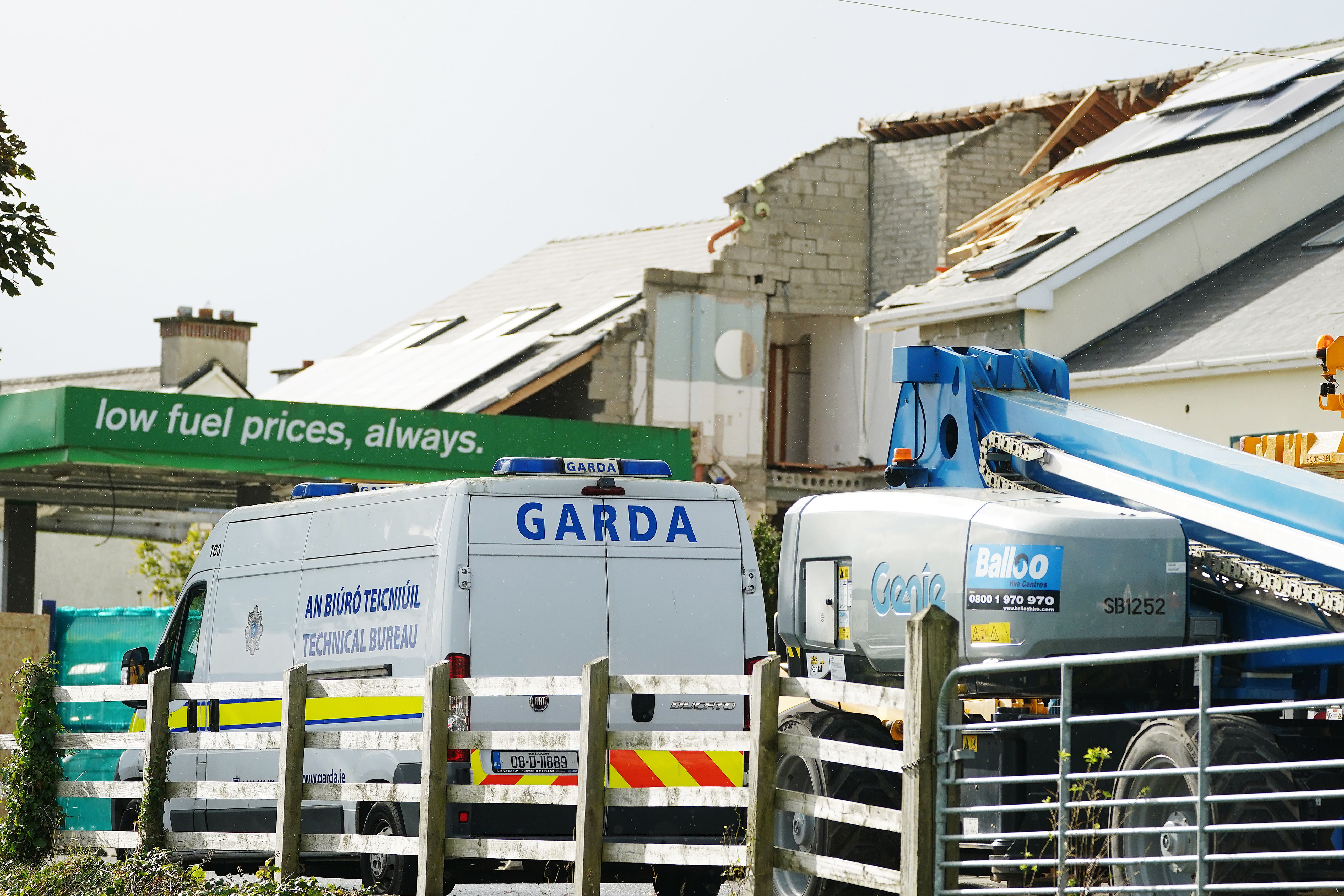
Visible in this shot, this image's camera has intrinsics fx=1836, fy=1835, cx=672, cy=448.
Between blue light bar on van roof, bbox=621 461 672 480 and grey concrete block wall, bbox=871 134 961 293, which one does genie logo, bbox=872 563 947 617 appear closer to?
blue light bar on van roof, bbox=621 461 672 480

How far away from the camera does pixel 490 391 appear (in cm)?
3044

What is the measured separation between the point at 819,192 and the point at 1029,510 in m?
23.4

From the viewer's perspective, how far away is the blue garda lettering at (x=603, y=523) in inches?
428

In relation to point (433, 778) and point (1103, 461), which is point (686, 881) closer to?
point (433, 778)

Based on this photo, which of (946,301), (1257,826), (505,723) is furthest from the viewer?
(946,301)

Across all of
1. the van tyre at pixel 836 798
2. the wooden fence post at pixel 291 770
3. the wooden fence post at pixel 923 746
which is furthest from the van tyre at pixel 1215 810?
the wooden fence post at pixel 291 770

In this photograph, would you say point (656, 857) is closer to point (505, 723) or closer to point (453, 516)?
point (505, 723)

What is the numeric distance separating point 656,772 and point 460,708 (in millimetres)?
1212

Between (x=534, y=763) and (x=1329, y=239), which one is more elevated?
(x=1329, y=239)

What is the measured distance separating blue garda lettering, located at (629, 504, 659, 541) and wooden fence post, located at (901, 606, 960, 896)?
3661 mm

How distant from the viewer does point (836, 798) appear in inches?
376

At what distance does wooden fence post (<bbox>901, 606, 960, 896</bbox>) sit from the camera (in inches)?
288

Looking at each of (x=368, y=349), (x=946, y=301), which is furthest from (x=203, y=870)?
(x=368, y=349)

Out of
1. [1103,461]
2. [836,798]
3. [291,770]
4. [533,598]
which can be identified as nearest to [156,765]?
[291,770]
